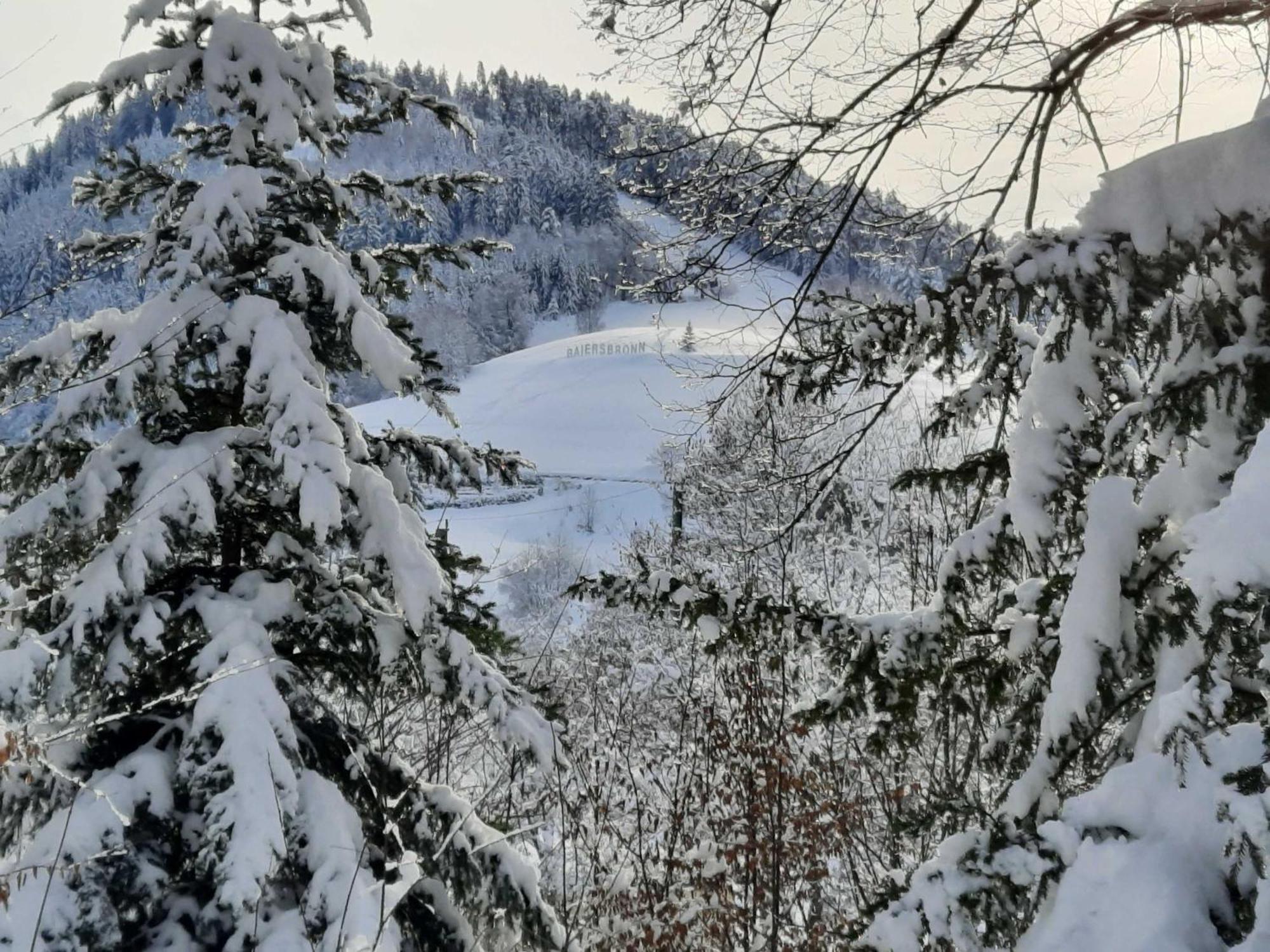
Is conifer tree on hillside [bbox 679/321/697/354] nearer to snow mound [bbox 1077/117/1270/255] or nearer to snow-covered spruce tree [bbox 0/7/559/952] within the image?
snow-covered spruce tree [bbox 0/7/559/952]

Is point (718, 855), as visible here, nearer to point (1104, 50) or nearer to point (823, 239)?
point (823, 239)

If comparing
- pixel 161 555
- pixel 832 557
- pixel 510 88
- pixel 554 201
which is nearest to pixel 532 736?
pixel 161 555

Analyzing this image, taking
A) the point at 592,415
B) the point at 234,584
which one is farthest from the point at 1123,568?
the point at 592,415

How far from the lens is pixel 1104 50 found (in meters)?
3.29

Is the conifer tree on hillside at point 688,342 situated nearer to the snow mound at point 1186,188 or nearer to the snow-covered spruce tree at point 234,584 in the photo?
the snow-covered spruce tree at point 234,584

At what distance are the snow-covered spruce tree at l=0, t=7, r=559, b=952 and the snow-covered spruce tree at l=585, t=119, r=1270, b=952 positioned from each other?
1929 millimetres

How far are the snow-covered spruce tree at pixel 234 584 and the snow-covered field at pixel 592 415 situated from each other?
64.9 inches

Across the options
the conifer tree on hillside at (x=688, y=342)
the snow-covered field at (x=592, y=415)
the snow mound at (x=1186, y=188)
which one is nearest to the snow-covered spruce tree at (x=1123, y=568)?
the snow mound at (x=1186, y=188)

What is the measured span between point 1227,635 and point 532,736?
2.78m

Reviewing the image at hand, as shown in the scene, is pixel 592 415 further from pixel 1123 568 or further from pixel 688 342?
pixel 1123 568

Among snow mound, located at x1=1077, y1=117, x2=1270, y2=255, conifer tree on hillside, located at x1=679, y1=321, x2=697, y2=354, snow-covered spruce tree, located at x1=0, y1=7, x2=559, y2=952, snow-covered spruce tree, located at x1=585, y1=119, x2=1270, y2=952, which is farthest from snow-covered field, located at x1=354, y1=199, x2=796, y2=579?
snow mound, located at x1=1077, y1=117, x2=1270, y2=255

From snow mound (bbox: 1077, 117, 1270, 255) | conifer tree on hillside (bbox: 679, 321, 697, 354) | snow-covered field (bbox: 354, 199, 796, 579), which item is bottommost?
snow-covered field (bbox: 354, 199, 796, 579)

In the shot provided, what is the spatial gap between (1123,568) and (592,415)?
181ft

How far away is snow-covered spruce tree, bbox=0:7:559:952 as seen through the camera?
318 cm
